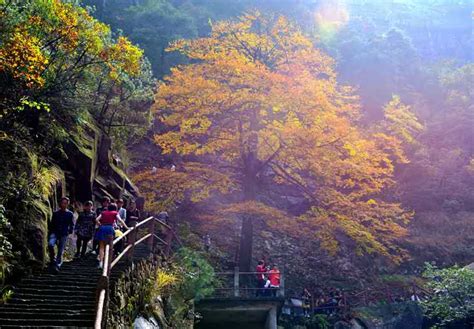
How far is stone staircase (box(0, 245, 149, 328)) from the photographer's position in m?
6.61

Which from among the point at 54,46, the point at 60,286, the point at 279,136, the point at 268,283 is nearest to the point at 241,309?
the point at 268,283

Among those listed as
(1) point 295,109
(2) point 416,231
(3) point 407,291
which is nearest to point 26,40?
(1) point 295,109

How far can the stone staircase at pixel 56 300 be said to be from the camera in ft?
21.7

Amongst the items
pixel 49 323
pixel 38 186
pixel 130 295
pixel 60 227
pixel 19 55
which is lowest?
pixel 49 323

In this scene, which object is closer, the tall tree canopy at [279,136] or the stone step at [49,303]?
the stone step at [49,303]

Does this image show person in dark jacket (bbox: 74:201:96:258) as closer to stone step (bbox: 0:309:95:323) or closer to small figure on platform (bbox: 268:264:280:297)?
stone step (bbox: 0:309:95:323)

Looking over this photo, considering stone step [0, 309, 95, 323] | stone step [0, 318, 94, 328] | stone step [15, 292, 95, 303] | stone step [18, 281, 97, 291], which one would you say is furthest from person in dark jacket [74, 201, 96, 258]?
stone step [0, 318, 94, 328]

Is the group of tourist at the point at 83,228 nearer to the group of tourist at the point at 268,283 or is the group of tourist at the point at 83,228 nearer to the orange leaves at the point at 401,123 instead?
the group of tourist at the point at 268,283

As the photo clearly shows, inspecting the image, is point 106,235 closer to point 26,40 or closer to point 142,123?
point 26,40

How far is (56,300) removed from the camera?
24.3ft

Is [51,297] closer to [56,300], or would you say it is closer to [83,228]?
[56,300]

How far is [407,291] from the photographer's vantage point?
23.9 meters

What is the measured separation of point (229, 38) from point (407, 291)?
16728mm

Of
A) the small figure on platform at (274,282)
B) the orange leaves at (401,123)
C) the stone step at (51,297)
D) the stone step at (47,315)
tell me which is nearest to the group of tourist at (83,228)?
the stone step at (51,297)
